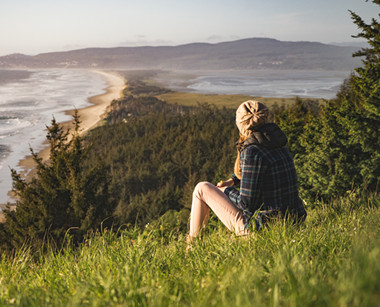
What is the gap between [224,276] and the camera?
1.76 metres

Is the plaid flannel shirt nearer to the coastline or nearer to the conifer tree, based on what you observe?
the conifer tree

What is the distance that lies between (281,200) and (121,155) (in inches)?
2507

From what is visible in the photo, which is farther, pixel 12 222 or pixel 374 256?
pixel 12 222

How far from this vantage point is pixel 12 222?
1778 centimetres

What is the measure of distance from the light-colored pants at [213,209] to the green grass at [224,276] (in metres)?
0.40

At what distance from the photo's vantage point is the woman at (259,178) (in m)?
3.12

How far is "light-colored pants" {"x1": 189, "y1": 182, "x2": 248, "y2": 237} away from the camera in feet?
10.9

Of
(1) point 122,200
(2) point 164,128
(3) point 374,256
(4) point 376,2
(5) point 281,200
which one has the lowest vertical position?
(1) point 122,200

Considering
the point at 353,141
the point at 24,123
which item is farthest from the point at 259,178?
the point at 24,123

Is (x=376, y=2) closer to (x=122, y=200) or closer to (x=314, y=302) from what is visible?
(x=314, y=302)

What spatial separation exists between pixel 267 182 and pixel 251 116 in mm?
653

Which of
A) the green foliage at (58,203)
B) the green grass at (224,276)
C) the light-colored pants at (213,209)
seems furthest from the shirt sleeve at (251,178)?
the green foliage at (58,203)

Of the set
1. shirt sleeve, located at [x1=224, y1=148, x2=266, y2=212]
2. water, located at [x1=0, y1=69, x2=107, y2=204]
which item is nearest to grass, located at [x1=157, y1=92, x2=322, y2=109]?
water, located at [x1=0, y1=69, x2=107, y2=204]

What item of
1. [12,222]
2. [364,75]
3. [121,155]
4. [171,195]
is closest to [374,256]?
[364,75]
